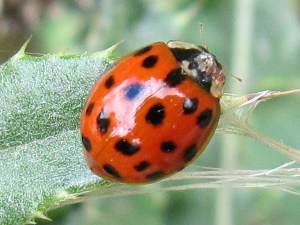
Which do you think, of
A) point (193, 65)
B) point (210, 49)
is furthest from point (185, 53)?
point (210, 49)

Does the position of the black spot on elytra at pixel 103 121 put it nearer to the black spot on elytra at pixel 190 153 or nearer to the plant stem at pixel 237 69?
the black spot on elytra at pixel 190 153

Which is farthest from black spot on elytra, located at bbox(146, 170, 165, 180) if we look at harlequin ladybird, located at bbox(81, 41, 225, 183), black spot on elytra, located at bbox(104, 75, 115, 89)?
black spot on elytra, located at bbox(104, 75, 115, 89)

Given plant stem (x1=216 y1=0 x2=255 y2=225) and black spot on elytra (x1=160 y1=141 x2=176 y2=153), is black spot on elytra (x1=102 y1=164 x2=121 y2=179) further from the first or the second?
plant stem (x1=216 y1=0 x2=255 y2=225)

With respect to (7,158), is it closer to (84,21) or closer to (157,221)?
(157,221)

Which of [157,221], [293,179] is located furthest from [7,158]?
[157,221]

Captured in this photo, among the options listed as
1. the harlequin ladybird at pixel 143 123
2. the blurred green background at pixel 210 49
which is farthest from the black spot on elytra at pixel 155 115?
the blurred green background at pixel 210 49

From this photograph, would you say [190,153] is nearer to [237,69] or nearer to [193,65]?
[193,65]
